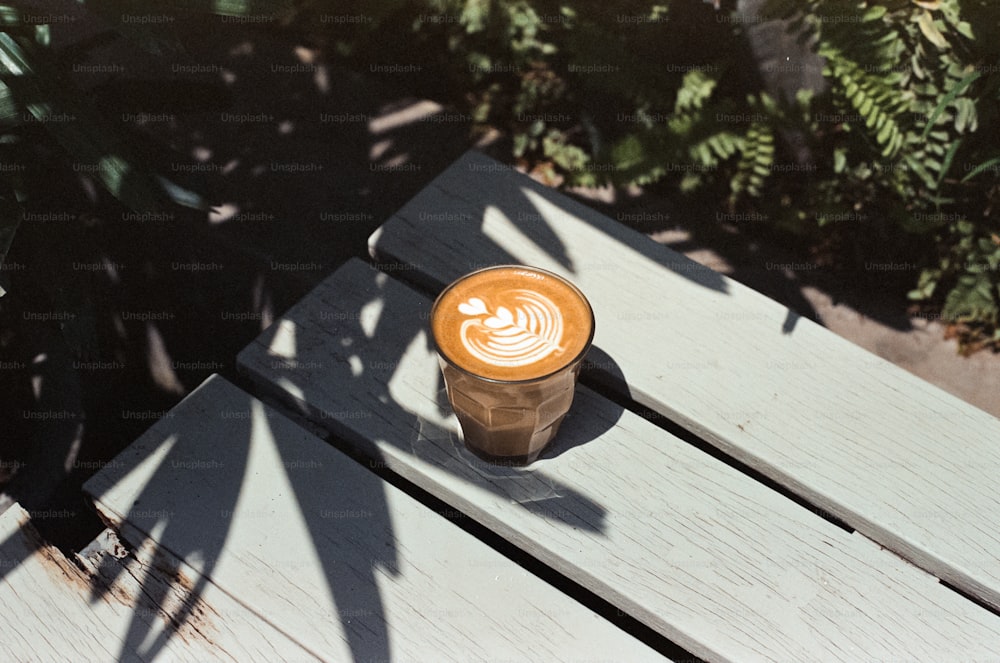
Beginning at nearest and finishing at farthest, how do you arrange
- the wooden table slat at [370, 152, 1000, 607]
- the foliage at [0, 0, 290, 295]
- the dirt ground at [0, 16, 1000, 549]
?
the wooden table slat at [370, 152, 1000, 607]
the foliage at [0, 0, 290, 295]
the dirt ground at [0, 16, 1000, 549]

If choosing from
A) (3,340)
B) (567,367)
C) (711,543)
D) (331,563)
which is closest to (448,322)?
(567,367)

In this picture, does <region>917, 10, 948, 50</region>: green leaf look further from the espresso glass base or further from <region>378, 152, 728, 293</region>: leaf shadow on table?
the espresso glass base

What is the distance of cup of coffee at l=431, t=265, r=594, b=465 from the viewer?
4.07ft

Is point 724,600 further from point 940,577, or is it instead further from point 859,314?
point 859,314

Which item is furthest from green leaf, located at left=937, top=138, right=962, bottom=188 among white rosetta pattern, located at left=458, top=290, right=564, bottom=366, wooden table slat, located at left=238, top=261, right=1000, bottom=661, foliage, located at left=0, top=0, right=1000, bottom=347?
white rosetta pattern, located at left=458, top=290, right=564, bottom=366

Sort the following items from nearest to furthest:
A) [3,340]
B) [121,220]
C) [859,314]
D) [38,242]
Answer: [38,242] < [121,220] < [3,340] < [859,314]

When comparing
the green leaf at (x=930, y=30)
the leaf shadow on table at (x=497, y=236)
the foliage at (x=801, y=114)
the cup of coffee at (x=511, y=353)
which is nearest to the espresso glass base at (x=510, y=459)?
the cup of coffee at (x=511, y=353)

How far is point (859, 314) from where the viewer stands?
9.45 ft

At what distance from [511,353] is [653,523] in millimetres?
347

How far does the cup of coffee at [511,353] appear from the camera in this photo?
124 cm

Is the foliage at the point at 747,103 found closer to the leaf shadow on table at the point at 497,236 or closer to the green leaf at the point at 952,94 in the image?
the green leaf at the point at 952,94

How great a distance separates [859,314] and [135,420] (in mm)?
Answer: 2269

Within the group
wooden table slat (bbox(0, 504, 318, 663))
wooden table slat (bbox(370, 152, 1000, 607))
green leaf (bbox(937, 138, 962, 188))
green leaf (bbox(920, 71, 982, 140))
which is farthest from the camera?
green leaf (bbox(937, 138, 962, 188))

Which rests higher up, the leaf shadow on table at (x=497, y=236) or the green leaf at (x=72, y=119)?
the green leaf at (x=72, y=119)
